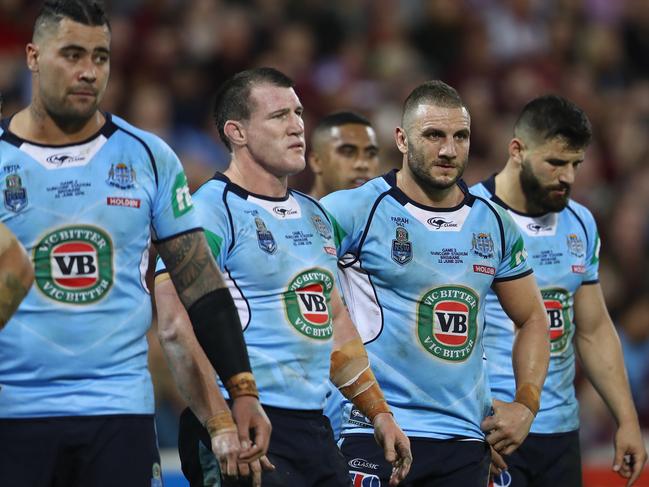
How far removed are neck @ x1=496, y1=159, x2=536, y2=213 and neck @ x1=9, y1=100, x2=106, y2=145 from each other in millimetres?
2787

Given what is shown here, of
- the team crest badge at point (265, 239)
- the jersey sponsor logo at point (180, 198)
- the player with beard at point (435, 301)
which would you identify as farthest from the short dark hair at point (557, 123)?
the jersey sponsor logo at point (180, 198)

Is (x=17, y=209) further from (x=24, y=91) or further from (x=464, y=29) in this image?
(x=464, y=29)

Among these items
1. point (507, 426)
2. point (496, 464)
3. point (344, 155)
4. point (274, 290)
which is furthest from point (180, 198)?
point (344, 155)

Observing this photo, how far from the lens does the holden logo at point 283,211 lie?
5480mm

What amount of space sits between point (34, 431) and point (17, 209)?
30.6 inches

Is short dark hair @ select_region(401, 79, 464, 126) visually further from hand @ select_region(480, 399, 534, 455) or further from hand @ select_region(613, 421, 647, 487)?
hand @ select_region(613, 421, 647, 487)

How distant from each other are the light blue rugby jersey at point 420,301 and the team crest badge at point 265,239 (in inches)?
22.5

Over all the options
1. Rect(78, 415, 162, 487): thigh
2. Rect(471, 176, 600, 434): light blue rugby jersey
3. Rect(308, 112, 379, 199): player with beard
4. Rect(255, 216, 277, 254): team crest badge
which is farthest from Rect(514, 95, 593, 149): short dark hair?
Rect(78, 415, 162, 487): thigh

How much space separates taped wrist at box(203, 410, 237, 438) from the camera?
14.9 feet

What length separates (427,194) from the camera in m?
5.97

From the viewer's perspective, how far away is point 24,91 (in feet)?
33.8

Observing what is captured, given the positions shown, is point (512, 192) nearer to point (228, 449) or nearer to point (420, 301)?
point (420, 301)

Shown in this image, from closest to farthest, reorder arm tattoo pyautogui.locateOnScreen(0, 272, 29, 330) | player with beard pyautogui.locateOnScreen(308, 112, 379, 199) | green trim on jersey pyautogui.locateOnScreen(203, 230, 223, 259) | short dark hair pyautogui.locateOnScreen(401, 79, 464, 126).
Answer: arm tattoo pyautogui.locateOnScreen(0, 272, 29, 330), green trim on jersey pyautogui.locateOnScreen(203, 230, 223, 259), short dark hair pyautogui.locateOnScreen(401, 79, 464, 126), player with beard pyautogui.locateOnScreen(308, 112, 379, 199)

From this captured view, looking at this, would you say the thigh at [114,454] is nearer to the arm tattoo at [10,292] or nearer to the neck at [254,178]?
the arm tattoo at [10,292]
